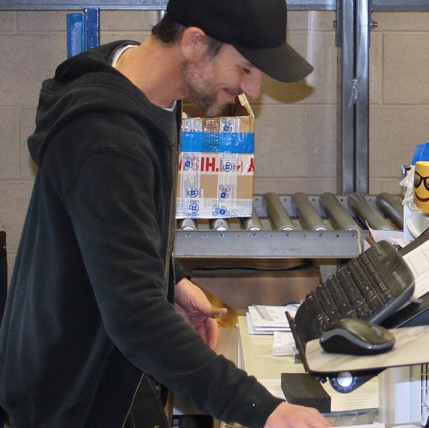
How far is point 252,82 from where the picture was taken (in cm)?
145

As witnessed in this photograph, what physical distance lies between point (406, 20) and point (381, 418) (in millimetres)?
2010

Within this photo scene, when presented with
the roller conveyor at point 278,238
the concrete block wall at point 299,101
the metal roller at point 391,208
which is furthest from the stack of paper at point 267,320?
the concrete block wall at point 299,101

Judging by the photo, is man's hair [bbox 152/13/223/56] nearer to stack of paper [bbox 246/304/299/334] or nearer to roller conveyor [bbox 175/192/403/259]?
stack of paper [bbox 246/304/299/334]

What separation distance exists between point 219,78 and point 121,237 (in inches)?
13.8

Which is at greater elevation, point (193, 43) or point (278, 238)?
point (193, 43)

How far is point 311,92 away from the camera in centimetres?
323

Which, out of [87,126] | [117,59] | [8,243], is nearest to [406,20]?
[8,243]

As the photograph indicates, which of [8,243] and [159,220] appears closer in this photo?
[159,220]

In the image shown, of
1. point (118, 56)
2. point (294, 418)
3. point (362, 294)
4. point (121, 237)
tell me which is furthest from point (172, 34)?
point (294, 418)

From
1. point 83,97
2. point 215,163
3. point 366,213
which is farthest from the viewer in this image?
point 366,213

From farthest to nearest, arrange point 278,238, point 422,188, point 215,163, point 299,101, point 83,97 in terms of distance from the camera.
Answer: point 299,101 < point 215,163 < point 278,238 < point 422,188 < point 83,97

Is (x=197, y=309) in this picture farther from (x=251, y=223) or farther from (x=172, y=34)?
(x=251, y=223)

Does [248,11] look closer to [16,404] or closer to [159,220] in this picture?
[159,220]


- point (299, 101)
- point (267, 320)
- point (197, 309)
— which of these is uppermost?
point (299, 101)
